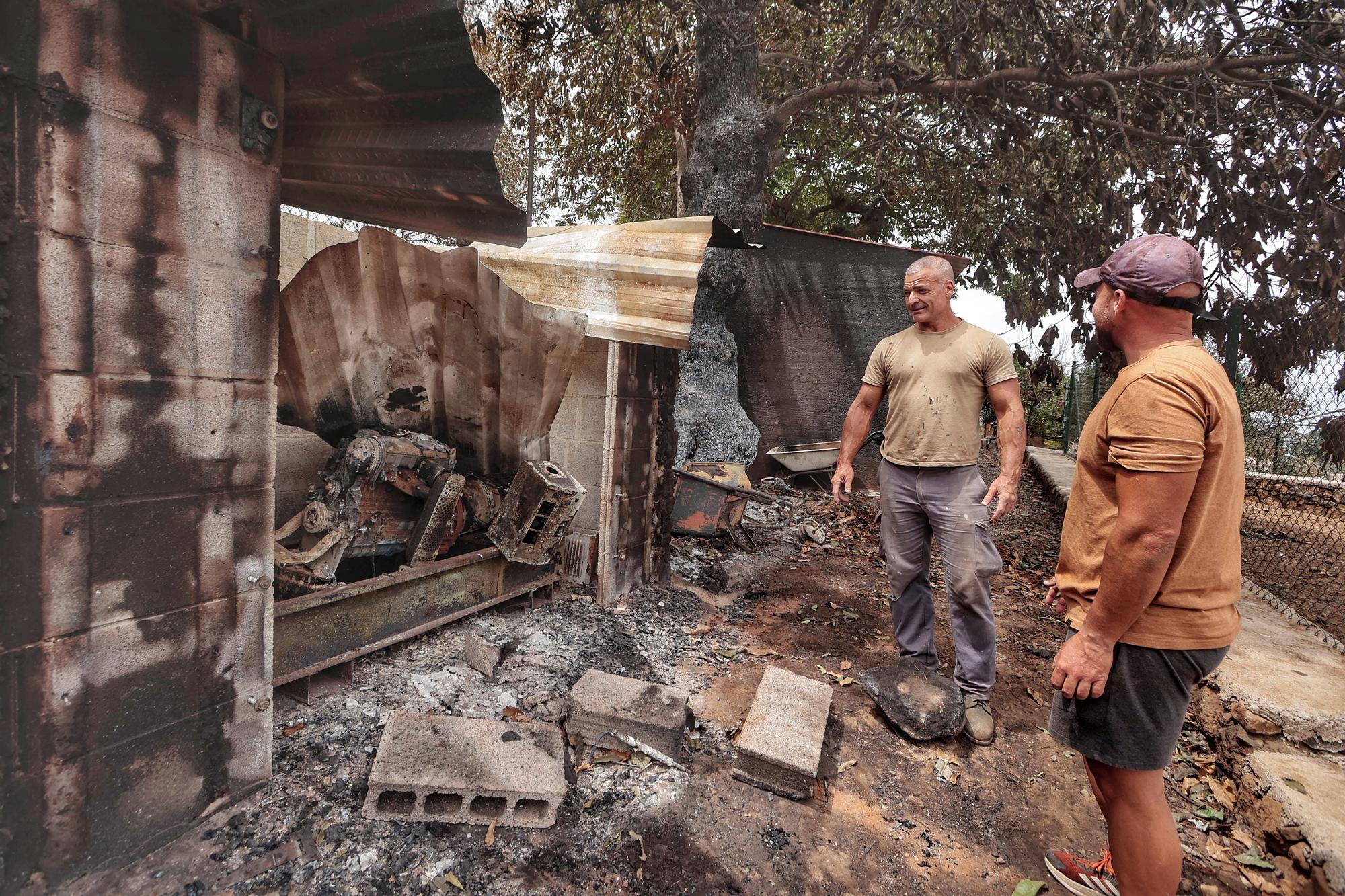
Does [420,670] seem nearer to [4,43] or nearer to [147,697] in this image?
[147,697]

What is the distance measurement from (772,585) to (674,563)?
905mm

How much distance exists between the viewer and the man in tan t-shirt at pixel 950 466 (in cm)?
330

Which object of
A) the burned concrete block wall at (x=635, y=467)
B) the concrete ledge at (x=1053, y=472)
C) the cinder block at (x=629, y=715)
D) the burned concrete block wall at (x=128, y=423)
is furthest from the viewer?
the concrete ledge at (x=1053, y=472)

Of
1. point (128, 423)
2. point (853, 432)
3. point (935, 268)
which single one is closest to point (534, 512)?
point (853, 432)

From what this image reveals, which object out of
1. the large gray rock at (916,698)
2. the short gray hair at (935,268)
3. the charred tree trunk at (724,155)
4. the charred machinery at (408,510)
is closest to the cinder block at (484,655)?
the charred machinery at (408,510)

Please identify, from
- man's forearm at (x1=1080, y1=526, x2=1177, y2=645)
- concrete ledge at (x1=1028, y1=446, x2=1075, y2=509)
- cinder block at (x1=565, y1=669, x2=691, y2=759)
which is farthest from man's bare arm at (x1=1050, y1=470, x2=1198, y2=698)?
concrete ledge at (x1=1028, y1=446, x2=1075, y2=509)

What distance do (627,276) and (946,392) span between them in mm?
2005

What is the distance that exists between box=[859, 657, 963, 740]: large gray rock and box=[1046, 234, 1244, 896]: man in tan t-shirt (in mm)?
1261

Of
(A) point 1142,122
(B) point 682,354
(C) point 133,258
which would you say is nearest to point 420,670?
(C) point 133,258

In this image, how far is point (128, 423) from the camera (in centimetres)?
197

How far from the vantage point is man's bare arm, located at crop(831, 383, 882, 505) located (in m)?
3.79

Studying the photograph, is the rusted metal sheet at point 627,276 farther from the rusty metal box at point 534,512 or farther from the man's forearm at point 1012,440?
the man's forearm at point 1012,440

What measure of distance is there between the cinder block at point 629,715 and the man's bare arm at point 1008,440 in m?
1.90

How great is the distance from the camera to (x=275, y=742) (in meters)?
2.70
